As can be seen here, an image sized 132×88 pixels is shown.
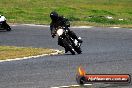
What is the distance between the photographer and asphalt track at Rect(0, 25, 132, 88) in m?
13.3

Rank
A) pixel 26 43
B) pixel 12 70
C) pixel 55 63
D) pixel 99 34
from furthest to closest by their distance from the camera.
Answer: pixel 99 34 → pixel 26 43 → pixel 55 63 → pixel 12 70

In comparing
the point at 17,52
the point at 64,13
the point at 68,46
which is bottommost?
the point at 64,13

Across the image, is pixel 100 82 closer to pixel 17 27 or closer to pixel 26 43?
pixel 26 43

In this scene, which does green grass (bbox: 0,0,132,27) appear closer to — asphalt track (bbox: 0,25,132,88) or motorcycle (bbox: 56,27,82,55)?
asphalt track (bbox: 0,25,132,88)

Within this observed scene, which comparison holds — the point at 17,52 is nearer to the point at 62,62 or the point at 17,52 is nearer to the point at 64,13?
the point at 62,62

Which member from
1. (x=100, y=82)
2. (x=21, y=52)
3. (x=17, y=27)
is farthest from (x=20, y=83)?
(x=17, y=27)

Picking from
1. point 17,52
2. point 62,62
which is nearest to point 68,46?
point 17,52

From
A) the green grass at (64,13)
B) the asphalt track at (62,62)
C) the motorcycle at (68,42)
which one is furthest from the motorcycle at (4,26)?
the motorcycle at (68,42)

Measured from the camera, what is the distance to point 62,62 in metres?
17.0

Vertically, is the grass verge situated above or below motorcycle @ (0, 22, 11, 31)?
above

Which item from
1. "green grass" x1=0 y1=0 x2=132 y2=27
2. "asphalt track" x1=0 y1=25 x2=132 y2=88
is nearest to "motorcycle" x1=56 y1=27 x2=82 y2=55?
"asphalt track" x1=0 y1=25 x2=132 y2=88

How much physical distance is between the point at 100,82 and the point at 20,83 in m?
2.25

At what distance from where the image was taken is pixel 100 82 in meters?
11.2

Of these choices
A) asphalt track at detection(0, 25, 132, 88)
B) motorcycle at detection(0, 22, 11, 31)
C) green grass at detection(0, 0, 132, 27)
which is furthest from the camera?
green grass at detection(0, 0, 132, 27)
